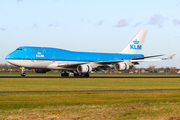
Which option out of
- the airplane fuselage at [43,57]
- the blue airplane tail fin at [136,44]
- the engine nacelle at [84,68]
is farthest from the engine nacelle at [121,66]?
the blue airplane tail fin at [136,44]

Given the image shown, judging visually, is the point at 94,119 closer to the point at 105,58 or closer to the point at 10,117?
the point at 10,117

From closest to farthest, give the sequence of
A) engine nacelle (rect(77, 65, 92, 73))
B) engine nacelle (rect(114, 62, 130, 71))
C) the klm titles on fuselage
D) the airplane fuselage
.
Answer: the airplane fuselage, engine nacelle (rect(77, 65, 92, 73)), engine nacelle (rect(114, 62, 130, 71)), the klm titles on fuselage

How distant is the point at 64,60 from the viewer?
2195 inches

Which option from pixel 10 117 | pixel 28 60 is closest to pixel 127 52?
pixel 28 60

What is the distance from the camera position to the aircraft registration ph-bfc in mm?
51344

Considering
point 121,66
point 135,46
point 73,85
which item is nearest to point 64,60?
point 121,66

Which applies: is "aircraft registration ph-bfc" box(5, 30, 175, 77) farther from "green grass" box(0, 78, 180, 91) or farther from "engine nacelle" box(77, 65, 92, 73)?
"green grass" box(0, 78, 180, 91)

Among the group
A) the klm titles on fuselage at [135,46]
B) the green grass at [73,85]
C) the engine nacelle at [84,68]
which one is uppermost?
the klm titles on fuselage at [135,46]

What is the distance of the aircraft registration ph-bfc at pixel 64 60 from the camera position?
51.3 meters

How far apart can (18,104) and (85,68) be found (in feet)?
123

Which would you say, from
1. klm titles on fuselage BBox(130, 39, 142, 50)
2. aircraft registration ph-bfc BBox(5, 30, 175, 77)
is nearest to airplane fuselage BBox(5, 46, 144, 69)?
aircraft registration ph-bfc BBox(5, 30, 175, 77)

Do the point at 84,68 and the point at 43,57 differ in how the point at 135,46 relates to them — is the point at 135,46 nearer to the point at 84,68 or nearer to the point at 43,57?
the point at 84,68

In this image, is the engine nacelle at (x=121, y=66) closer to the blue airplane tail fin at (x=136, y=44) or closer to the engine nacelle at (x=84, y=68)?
the engine nacelle at (x=84, y=68)

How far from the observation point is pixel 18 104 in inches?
658
